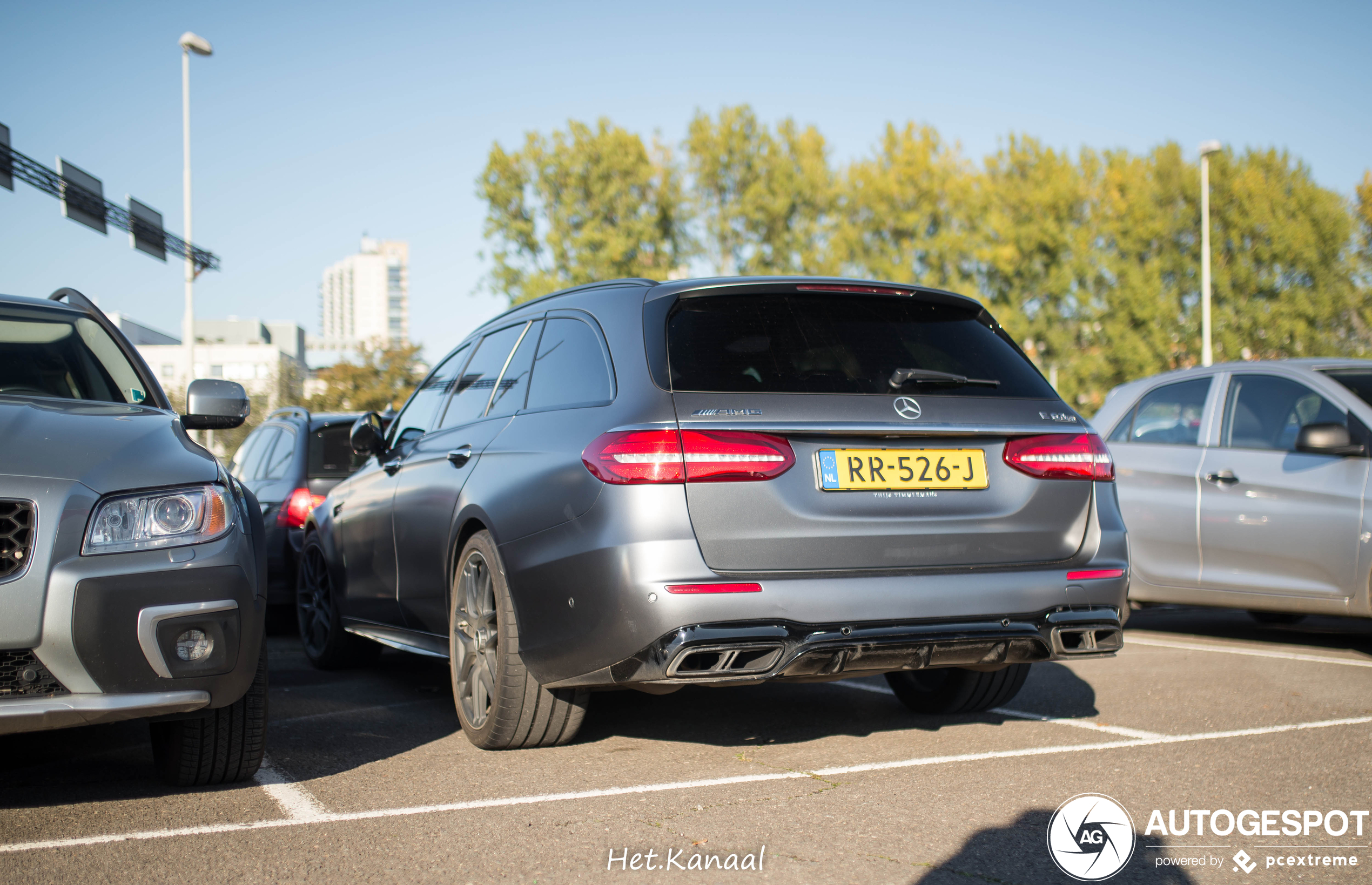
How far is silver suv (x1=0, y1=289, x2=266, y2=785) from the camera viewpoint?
332 centimetres

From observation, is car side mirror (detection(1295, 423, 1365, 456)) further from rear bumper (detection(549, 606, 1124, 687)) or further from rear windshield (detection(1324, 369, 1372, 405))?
rear bumper (detection(549, 606, 1124, 687))

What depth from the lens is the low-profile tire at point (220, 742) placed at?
3.91 meters

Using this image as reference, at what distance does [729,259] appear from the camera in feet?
162

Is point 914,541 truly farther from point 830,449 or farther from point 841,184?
point 841,184

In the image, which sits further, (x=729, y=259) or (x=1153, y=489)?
(x=729, y=259)

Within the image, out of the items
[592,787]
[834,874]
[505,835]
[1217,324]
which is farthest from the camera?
[1217,324]

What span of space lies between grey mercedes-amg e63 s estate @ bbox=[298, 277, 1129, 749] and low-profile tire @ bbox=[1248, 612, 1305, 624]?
5379mm

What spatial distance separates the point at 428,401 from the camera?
6.07 meters

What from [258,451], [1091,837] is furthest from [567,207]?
[1091,837]

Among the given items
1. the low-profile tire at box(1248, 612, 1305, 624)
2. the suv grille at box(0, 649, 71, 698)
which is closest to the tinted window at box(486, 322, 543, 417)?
the suv grille at box(0, 649, 71, 698)

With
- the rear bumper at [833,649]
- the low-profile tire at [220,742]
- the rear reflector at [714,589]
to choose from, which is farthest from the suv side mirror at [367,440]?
the rear reflector at [714,589]

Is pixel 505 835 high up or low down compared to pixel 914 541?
down

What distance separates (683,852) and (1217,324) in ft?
139

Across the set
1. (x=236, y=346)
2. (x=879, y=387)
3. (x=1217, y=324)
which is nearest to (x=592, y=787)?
(x=879, y=387)
